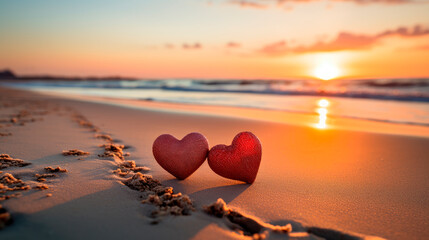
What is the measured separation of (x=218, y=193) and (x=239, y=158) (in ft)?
1.13

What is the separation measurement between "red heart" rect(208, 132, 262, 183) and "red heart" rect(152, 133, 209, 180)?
124 millimetres

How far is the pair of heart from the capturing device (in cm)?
248

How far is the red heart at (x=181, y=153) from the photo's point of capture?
8.19 ft

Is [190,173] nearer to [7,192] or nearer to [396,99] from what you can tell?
[7,192]

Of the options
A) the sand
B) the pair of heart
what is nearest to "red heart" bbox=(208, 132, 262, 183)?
the pair of heart

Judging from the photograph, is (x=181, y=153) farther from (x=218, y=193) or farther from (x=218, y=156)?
A: (x=218, y=193)

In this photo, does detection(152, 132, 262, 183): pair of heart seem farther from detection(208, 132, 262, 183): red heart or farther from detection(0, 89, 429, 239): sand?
detection(0, 89, 429, 239): sand

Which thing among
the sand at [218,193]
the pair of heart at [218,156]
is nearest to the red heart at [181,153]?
the pair of heart at [218,156]

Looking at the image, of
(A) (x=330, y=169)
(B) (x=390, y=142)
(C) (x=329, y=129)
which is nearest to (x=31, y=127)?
(A) (x=330, y=169)

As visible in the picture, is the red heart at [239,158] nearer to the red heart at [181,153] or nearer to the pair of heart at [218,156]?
the pair of heart at [218,156]

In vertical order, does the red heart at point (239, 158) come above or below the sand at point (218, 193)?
above

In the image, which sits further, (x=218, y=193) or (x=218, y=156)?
(x=218, y=156)

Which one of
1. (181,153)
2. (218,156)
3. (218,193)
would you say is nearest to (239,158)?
(218,156)

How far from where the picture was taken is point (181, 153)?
98.9 inches
